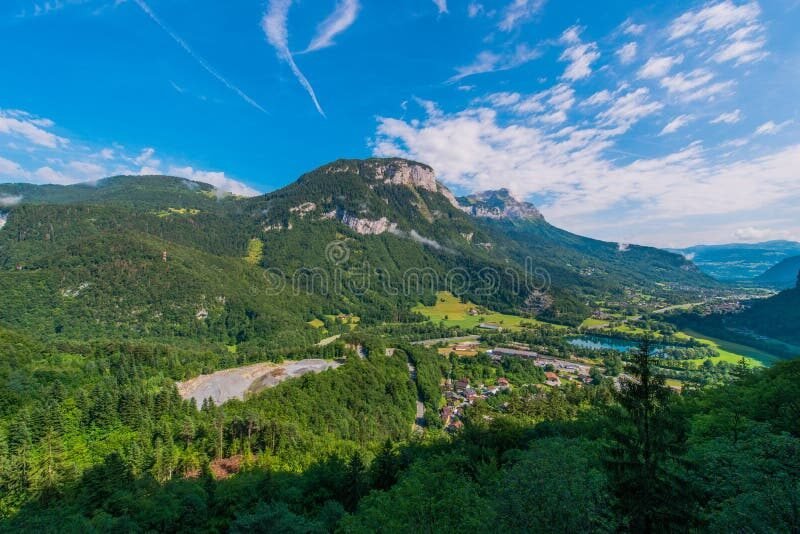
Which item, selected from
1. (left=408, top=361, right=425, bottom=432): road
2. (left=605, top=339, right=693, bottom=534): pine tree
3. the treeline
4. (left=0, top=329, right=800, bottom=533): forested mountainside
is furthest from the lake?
(left=605, top=339, right=693, bottom=534): pine tree

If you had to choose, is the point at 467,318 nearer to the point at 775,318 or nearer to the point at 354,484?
the point at 775,318

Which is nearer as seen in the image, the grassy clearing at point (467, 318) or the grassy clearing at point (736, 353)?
the grassy clearing at point (736, 353)

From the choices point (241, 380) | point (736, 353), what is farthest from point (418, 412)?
point (736, 353)

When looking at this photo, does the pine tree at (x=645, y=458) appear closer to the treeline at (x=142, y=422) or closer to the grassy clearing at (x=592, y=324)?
the treeline at (x=142, y=422)

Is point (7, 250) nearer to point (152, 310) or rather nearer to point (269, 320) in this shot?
point (152, 310)

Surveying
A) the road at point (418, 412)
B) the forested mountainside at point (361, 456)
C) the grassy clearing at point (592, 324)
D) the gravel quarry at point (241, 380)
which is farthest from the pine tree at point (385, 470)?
the grassy clearing at point (592, 324)

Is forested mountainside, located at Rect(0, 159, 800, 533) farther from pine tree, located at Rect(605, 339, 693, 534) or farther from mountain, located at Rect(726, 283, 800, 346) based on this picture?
mountain, located at Rect(726, 283, 800, 346)
